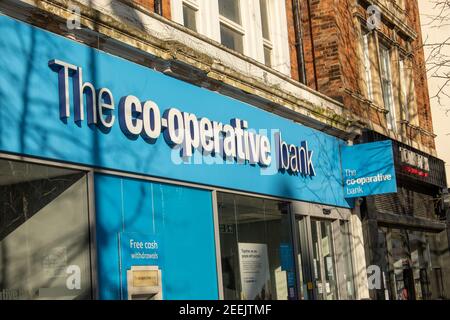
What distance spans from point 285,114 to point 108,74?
516 cm

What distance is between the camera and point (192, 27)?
12211 millimetres

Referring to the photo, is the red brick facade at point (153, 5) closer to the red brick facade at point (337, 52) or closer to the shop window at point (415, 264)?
the red brick facade at point (337, 52)

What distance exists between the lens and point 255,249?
12.1 meters

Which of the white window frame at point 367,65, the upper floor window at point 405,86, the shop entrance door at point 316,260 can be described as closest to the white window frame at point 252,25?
the shop entrance door at point 316,260

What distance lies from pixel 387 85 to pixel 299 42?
4.61 meters

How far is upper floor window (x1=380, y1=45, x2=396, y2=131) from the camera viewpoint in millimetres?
18938

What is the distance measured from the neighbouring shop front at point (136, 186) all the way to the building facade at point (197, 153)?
22 mm

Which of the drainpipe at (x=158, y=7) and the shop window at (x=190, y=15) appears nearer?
the drainpipe at (x=158, y=7)

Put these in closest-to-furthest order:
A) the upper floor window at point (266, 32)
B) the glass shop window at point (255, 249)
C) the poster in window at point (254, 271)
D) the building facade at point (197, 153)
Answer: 1. the building facade at point (197, 153)
2. the glass shop window at point (255, 249)
3. the poster in window at point (254, 271)
4. the upper floor window at point (266, 32)

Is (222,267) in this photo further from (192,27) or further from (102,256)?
(192,27)

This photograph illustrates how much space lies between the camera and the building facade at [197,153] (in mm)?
8281

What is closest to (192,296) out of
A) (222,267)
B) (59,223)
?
(222,267)

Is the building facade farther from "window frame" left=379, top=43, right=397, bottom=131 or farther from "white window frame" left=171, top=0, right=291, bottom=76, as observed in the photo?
"window frame" left=379, top=43, right=397, bottom=131

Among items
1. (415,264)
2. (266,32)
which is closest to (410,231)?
(415,264)
